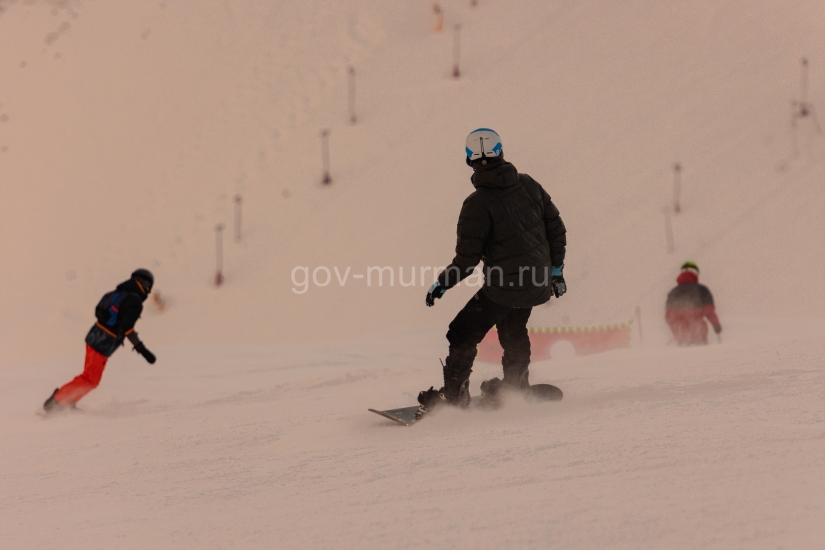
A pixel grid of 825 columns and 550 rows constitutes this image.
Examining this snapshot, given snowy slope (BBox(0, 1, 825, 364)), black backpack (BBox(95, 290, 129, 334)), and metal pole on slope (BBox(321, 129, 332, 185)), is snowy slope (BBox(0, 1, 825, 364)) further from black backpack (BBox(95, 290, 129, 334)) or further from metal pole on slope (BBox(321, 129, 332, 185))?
black backpack (BBox(95, 290, 129, 334))

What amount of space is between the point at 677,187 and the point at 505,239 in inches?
323

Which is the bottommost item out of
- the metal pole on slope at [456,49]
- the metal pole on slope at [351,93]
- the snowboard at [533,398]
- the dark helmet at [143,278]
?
the snowboard at [533,398]

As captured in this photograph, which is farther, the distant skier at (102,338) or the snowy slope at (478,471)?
the distant skier at (102,338)

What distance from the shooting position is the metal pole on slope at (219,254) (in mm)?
10586

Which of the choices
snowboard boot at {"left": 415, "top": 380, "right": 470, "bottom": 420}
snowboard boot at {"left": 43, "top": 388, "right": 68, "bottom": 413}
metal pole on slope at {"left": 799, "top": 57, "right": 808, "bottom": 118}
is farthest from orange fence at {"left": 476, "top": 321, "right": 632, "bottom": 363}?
metal pole on slope at {"left": 799, "top": 57, "right": 808, "bottom": 118}

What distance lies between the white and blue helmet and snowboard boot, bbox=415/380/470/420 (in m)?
1.24

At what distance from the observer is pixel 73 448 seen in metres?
4.64

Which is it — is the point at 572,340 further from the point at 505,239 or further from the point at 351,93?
the point at 351,93

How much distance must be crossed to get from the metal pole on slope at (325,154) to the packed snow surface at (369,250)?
20cm

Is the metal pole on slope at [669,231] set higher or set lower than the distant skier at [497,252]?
higher

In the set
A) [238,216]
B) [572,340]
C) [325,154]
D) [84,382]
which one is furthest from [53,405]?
[325,154]

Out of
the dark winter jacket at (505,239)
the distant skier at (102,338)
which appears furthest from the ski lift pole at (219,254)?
the dark winter jacket at (505,239)

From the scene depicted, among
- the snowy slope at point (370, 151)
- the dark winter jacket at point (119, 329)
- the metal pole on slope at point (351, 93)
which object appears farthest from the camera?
the metal pole on slope at point (351, 93)

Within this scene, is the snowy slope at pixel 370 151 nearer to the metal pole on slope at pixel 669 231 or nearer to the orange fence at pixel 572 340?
the metal pole on slope at pixel 669 231
